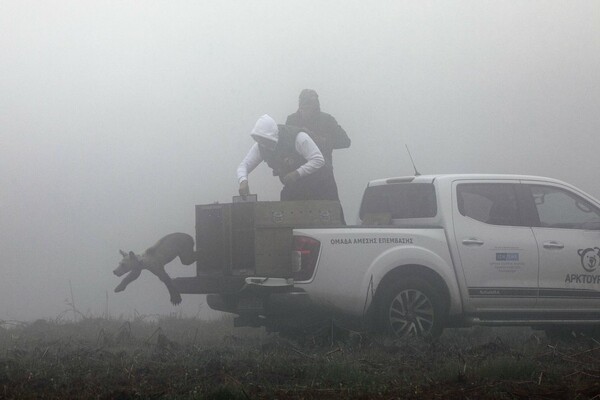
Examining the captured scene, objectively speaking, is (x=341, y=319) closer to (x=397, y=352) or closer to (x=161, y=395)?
(x=397, y=352)

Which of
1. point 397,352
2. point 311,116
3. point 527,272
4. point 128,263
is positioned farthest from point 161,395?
point 311,116

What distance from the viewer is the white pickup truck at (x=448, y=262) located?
8891 millimetres

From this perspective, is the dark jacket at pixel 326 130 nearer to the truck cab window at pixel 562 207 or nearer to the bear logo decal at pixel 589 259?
the truck cab window at pixel 562 207

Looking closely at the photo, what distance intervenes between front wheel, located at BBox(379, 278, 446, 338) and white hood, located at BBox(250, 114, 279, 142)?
2019 mm

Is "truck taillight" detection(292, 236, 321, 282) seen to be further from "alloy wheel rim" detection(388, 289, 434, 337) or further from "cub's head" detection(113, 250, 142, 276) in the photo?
"cub's head" detection(113, 250, 142, 276)

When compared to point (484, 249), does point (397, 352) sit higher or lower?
lower

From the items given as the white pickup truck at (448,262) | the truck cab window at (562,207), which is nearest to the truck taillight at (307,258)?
the white pickup truck at (448,262)

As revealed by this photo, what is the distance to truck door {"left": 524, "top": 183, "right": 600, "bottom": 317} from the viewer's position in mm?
9695

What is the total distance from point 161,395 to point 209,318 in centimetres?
777

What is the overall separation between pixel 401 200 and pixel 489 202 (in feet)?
2.83

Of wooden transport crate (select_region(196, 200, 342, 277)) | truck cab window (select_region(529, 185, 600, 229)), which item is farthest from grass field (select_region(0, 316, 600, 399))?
truck cab window (select_region(529, 185, 600, 229))

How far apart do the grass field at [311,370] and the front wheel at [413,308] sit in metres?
0.37

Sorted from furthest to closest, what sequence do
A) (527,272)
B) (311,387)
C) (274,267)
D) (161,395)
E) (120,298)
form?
(120,298) → (527,272) → (274,267) → (311,387) → (161,395)

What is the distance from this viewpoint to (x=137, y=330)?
11750 mm
